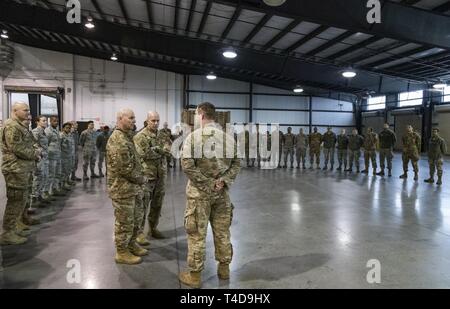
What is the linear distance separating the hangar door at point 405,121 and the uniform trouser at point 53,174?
1788cm

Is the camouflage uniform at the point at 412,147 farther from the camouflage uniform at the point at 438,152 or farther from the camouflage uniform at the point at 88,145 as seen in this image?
the camouflage uniform at the point at 88,145

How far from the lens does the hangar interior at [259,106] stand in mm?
3529

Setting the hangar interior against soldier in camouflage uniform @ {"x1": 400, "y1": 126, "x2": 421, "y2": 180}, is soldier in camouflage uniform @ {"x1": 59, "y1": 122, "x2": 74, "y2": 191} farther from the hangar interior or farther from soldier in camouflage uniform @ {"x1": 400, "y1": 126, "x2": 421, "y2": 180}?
soldier in camouflage uniform @ {"x1": 400, "y1": 126, "x2": 421, "y2": 180}

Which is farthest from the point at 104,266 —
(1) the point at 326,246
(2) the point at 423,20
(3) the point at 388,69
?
(3) the point at 388,69

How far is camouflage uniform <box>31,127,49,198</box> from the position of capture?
5973 mm

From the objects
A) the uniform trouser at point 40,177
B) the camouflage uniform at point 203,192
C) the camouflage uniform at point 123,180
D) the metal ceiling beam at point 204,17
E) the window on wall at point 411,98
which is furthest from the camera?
the window on wall at point 411,98

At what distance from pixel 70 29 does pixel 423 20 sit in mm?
10566

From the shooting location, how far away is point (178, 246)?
411 cm

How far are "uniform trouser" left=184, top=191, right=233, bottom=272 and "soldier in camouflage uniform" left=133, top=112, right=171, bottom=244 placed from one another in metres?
1.20

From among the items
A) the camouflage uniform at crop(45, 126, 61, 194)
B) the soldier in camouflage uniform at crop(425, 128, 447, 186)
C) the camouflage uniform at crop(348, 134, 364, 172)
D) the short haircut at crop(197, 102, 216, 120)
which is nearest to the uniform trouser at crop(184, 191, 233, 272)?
the short haircut at crop(197, 102, 216, 120)

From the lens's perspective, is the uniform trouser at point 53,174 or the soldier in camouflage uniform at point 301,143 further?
the soldier in camouflage uniform at point 301,143

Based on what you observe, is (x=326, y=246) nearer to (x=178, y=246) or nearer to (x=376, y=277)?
(x=376, y=277)

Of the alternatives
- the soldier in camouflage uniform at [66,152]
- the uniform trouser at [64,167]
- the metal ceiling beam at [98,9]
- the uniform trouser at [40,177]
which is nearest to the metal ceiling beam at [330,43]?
the metal ceiling beam at [98,9]

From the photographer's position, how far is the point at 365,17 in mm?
6727
